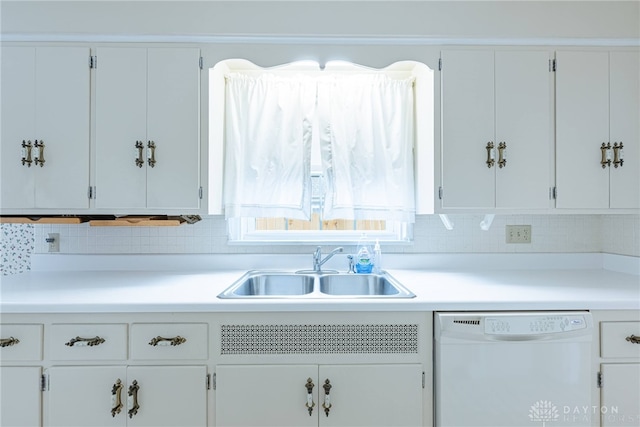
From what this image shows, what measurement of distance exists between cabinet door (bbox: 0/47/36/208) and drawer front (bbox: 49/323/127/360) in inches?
29.9

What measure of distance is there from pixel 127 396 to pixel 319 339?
79 centimetres

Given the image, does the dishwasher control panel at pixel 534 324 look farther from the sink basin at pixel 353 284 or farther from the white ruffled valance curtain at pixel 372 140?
the white ruffled valance curtain at pixel 372 140

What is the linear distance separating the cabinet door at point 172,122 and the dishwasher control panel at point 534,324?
148 centimetres

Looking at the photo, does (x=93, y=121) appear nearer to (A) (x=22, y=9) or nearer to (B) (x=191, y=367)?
(A) (x=22, y=9)

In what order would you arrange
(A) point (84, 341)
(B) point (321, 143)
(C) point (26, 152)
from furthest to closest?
1. (B) point (321, 143)
2. (C) point (26, 152)
3. (A) point (84, 341)

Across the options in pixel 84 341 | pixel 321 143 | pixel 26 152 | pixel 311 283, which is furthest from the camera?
pixel 321 143

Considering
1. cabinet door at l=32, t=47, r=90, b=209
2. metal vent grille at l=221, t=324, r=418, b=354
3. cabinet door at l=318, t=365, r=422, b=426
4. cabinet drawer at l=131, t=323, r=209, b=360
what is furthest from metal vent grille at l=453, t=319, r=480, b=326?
cabinet door at l=32, t=47, r=90, b=209

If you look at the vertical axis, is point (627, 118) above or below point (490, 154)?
above

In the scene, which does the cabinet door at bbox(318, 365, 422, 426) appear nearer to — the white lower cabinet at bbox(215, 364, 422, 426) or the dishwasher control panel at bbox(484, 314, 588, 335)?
the white lower cabinet at bbox(215, 364, 422, 426)

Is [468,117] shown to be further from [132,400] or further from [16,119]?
[16,119]

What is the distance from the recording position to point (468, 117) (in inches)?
68.6

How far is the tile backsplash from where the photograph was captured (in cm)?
202

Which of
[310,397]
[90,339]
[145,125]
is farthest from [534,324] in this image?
[145,125]

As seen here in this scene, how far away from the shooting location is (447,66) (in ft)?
5.72
